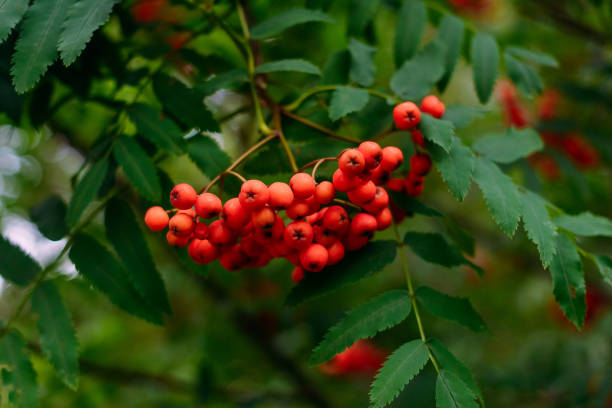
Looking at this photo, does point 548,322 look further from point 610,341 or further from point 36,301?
point 36,301

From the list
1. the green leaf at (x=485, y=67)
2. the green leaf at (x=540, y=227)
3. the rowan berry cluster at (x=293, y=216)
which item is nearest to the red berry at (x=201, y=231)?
the rowan berry cluster at (x=293, y=216)

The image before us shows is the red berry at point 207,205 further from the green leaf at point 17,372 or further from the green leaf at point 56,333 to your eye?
the green leaf at point 17,372

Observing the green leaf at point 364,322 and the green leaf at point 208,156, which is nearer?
the green leaf at point 364,322

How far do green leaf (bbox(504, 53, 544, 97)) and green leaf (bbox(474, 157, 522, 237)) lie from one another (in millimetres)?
477

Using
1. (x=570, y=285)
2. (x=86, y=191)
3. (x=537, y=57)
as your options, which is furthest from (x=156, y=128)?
(x=537, y=57)

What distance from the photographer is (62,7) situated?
1125 millimetres

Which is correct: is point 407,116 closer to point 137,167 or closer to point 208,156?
point 208,156

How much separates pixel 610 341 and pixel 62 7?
2441 millimetres

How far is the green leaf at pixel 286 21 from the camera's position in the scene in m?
1.31

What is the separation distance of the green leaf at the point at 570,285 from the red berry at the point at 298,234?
1.78 feet

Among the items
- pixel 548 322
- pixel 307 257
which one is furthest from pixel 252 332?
pixel 548 322

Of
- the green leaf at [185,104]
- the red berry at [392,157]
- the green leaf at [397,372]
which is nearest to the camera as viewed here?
the green leaf at [397,372]

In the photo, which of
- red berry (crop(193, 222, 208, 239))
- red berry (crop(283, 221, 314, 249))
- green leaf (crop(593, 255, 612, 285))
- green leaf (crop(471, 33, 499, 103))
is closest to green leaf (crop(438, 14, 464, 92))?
green leaf (crop(471, 33, 499, 103))

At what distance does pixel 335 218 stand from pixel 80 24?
70 centimetres
